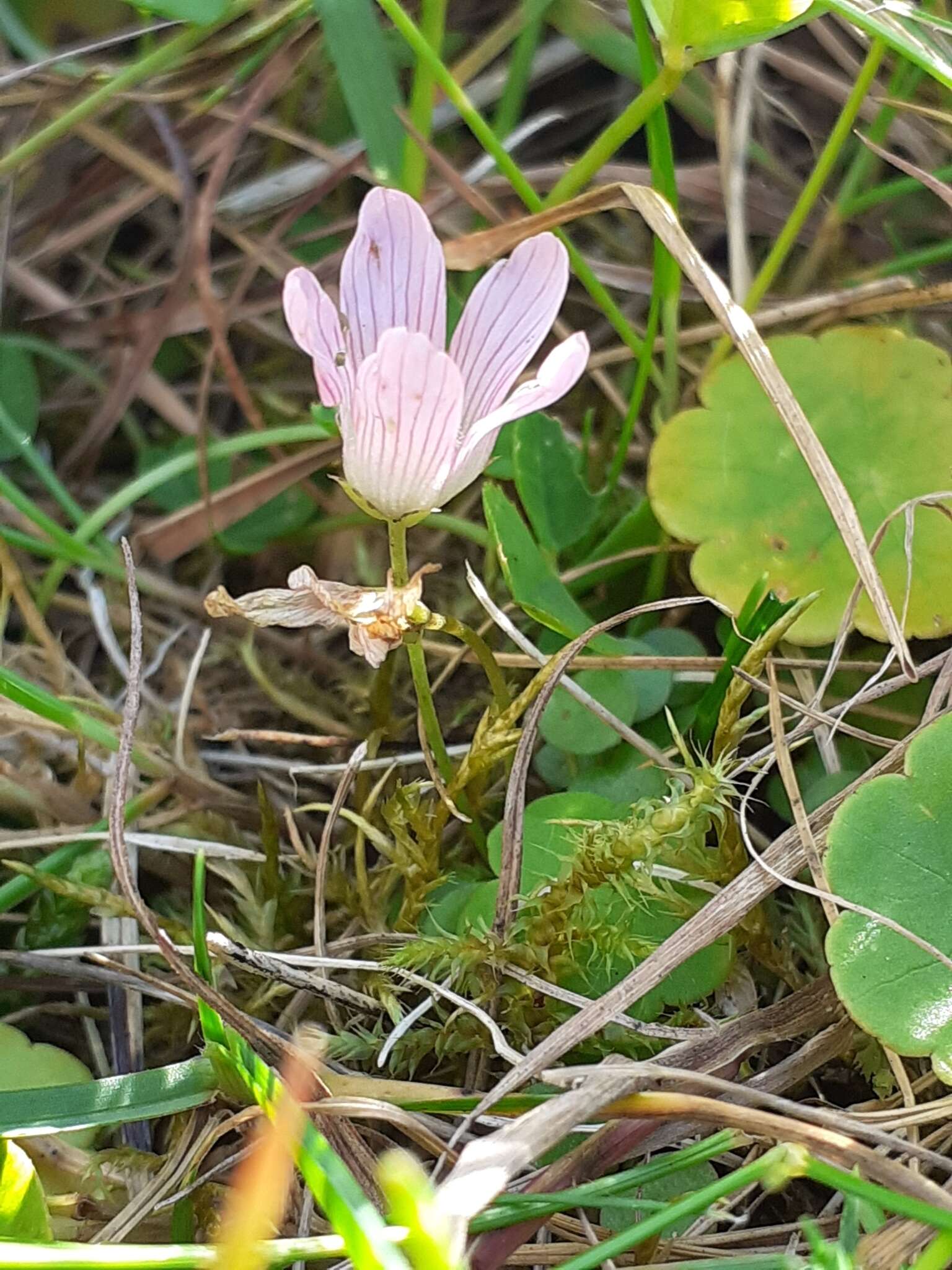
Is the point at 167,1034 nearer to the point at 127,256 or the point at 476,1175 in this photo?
the point at 476,1175

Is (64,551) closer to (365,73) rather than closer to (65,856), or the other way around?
(65,856)

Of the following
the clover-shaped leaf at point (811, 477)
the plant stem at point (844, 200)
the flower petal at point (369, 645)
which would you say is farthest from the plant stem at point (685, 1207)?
the plant stem at point (844, 200)

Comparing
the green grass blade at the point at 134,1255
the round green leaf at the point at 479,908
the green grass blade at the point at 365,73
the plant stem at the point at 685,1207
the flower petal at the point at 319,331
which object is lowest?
the round green leaf at the point at 479,908

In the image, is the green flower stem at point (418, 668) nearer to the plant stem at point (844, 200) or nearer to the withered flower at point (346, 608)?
Answer: the withered flower at point (346, 608)

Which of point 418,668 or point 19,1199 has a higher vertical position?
point 418,668

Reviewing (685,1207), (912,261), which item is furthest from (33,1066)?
(912,261)

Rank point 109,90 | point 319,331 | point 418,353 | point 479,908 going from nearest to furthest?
point 418,353 < point 319,331 < point 479,908 < point 109,90
